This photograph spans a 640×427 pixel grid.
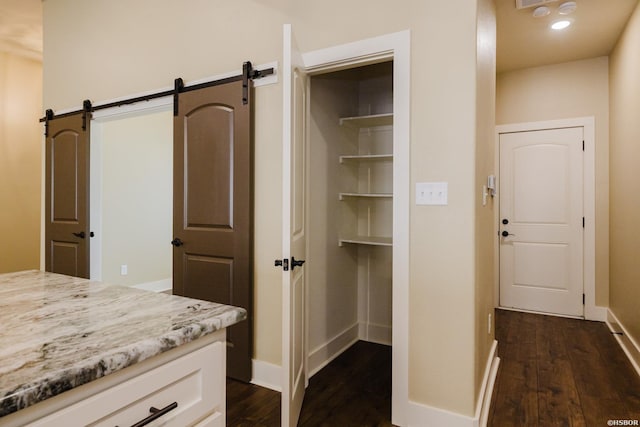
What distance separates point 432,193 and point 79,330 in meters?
1.68

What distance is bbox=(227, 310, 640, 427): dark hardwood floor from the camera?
218cm

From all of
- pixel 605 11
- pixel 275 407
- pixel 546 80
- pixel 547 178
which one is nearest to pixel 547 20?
pixel 605 11

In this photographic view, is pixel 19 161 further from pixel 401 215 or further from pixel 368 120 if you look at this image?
pixel 401 215

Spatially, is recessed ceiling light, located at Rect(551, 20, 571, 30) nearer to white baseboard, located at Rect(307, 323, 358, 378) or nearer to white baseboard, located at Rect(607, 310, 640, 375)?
white baseboard, located at Rect(607, 310, 640, 375)

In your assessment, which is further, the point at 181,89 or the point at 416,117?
the point at 181,89

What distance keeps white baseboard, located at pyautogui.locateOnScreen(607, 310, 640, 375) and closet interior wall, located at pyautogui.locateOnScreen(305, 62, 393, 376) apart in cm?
188

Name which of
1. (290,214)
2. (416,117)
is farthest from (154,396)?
(416,117)

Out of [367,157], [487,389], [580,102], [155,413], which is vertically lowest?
[487,389]

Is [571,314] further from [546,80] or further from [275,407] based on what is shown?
[275,407]

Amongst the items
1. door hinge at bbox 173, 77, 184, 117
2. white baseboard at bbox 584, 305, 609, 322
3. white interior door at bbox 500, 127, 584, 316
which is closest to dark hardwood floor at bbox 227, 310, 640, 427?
white baseboard at bbox 584, 305, 609, 322

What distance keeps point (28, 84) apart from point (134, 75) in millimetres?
3025

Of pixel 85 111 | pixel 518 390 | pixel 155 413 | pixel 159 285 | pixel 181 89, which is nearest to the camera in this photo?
pixel 155 413

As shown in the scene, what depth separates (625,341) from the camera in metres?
3.25

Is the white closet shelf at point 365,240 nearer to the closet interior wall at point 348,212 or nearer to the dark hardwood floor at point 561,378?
the closet interior wall at point 348,212
